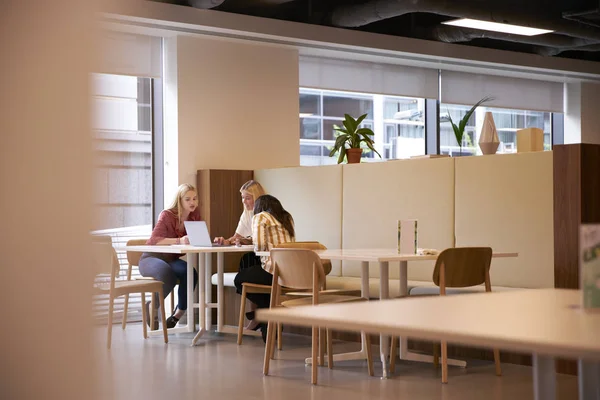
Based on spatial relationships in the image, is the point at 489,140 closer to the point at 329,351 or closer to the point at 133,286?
the point at 329,351

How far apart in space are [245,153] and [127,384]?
402 cm

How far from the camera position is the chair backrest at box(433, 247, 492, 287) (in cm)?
484

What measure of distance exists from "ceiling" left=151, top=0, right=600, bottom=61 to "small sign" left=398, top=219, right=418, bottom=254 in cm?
340

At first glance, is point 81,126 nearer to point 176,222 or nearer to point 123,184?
point 176,222

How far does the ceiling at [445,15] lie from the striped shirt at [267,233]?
2.47 meters

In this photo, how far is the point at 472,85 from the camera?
10.4 metres

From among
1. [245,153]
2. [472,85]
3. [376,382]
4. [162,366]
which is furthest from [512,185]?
[472,85]

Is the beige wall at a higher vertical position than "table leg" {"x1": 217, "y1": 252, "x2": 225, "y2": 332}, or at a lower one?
higher

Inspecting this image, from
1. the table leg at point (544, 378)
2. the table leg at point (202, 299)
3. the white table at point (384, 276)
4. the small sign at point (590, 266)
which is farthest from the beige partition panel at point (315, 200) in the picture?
the small sign at point (590, 266)

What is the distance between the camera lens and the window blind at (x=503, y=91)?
33.6 feet

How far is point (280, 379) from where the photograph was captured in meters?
5.03

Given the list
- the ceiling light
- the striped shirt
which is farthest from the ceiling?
the striped shirt

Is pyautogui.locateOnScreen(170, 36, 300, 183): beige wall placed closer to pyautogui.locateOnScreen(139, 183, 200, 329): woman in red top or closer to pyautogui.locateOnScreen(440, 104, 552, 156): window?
pyautogui.locateOnScreen(139, 183, 200, 329): woman in red top

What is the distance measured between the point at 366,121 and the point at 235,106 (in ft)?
6.66
